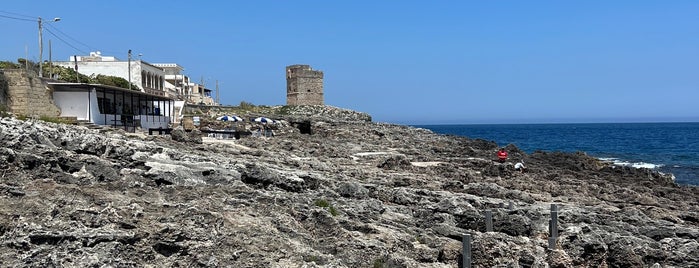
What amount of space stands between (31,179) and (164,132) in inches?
887

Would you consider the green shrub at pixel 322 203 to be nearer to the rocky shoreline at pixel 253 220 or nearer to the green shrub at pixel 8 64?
the rocky shoreline at pixel 253 220

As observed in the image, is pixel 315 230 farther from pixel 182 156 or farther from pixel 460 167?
pixel 460 167

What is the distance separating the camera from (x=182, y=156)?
1422 cm

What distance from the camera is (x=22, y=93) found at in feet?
90.6

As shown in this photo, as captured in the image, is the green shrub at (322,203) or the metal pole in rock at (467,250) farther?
the green shrub at (322,203)

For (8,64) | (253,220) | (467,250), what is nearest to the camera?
(467,250)

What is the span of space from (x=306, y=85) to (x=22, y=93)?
47.8 metres

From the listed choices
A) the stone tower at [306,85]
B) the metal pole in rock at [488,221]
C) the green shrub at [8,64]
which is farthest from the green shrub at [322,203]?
the stone tower at [306,85]

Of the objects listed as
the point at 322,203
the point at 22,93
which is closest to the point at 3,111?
the point at 22,93

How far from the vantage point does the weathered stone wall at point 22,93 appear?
27.2 m

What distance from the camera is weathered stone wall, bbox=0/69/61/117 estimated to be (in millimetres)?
27203

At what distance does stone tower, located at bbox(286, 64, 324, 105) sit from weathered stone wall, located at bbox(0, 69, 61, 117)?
150ft

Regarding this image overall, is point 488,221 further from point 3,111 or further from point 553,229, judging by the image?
point 3,111

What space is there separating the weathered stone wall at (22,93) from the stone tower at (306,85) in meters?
45.9
